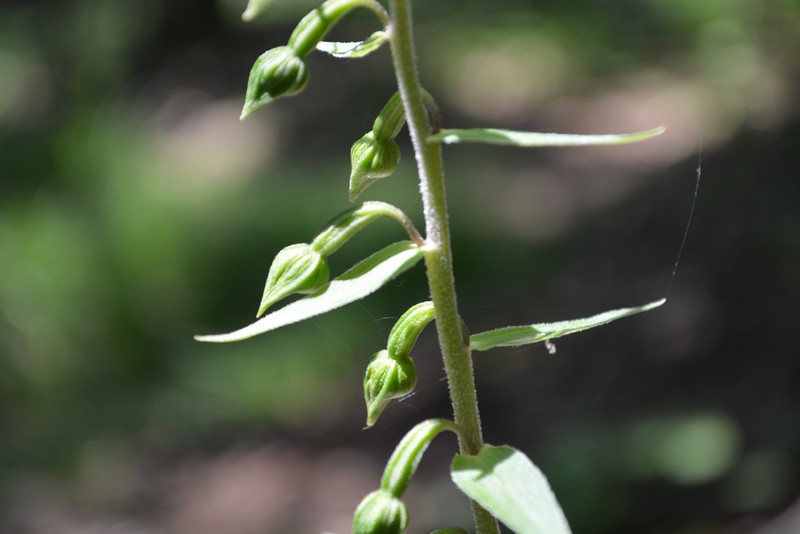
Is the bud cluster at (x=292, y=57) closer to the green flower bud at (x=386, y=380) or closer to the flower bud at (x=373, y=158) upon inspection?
the flower bud at (x=373, y=158)

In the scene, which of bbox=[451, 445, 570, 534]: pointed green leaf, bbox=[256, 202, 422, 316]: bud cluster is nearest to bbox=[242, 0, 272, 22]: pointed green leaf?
bbox=[256, 202, 422, 316]: bud cluster

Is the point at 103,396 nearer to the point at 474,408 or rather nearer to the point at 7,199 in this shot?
the point at 7,199

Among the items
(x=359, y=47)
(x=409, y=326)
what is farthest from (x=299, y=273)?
(x=359, y=47)

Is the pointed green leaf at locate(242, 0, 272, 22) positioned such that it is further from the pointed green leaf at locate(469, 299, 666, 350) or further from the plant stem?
the pointed green leaf at locate(469, 299, 666, 350)

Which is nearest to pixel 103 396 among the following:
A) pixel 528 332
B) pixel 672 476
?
pixel 672 476

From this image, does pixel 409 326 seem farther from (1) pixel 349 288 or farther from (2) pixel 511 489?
(2) pixel 511 489

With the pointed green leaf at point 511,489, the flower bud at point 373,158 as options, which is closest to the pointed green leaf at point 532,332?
the pointed green leaf at point 511,489
